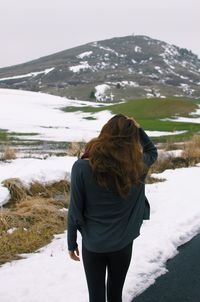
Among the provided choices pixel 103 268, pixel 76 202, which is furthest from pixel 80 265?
pixel 76 202

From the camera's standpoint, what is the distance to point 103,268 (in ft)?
13.0

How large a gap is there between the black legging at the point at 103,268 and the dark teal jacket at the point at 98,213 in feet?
Answer: 0.24

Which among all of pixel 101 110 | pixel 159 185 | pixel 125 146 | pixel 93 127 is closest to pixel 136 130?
pixel 125 146

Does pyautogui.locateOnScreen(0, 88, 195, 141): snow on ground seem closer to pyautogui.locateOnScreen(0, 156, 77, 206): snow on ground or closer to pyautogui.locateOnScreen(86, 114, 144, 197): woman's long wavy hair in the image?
pyautogui.locateOnScreen(0, 156, 77, 206): snow on ground

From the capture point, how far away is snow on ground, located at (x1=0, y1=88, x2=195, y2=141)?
91.2 feet

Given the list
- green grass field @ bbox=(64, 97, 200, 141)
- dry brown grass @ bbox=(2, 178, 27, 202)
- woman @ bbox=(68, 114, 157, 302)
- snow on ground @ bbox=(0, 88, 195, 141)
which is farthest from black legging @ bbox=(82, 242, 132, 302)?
green grass field @ bbox=(64, 97, 200, 141)

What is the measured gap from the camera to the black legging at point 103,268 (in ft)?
12.8

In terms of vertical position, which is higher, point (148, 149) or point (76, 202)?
point (148, 149)

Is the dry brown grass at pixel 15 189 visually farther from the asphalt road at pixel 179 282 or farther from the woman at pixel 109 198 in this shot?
the woman at pixel 109 198

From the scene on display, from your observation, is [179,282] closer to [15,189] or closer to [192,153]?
[15,189]

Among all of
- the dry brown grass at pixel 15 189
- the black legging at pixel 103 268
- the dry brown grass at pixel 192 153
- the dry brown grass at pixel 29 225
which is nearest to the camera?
the black legging at pixel 103 268

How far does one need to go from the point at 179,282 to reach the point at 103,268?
2355 mm

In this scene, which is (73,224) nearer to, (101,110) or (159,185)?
(159,185)

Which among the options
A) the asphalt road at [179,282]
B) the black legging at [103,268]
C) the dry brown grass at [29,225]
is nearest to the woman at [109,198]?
the black legging at [103,268]
